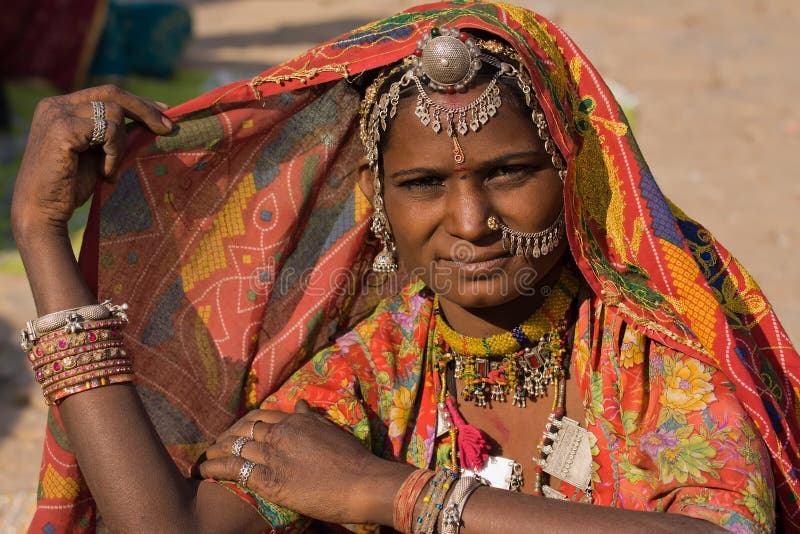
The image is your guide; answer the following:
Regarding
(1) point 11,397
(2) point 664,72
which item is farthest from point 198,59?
(1) point 11,397

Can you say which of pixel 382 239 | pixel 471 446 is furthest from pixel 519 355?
pixel 382 239

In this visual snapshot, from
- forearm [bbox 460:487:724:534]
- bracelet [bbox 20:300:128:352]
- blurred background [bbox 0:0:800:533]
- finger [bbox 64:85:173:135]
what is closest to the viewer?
forearm [bbox 460:487:724:534]

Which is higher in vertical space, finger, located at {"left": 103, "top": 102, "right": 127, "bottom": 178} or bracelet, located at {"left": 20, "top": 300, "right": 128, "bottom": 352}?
finger, located at {"left": 103, "top": 102, "right": 127, "bottom": 178}

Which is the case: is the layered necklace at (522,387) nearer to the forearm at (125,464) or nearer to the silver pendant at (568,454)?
the silver pendant at (568,454)

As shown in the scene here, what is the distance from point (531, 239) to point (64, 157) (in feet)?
3.96

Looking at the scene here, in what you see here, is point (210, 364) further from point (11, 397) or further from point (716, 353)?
point (11, 397)

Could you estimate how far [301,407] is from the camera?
2.55 meters

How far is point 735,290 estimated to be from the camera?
2.64 metres

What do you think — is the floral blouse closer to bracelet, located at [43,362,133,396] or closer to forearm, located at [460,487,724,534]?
forearm, located at [460,487,724,534]

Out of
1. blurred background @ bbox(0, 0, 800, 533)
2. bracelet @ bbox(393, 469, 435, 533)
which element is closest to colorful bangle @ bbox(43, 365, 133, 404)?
bracelet @ bbox(393, 469, 435, 533)

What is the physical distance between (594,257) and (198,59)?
11.6m

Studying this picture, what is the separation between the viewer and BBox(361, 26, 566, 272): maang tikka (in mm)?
2371

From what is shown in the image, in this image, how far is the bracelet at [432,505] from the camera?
219 centimetres

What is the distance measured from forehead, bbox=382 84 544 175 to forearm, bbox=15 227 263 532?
3.10 ft
